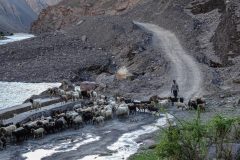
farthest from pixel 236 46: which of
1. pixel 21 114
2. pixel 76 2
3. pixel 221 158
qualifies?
pixel 76 2

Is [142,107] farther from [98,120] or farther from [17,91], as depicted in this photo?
[17,91]

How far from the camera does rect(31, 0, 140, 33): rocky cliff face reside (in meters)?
101

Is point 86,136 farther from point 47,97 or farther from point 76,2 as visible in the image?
point 76,2

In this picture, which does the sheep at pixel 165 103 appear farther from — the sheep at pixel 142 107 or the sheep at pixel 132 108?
the sheep at pixel 132 108

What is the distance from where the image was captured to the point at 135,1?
97125 millimetres

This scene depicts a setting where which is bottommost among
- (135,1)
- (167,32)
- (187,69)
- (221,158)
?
(221,158)

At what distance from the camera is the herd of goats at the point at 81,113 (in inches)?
1007

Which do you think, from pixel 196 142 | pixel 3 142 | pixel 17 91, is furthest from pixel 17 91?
pixel 196 142

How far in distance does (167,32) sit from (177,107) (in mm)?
30405

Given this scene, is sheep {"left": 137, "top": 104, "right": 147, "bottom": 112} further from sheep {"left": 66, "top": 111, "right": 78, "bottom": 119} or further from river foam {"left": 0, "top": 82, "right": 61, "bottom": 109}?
river foam {"left": 0, "top": 82, "right": 61, "bottom": 109}

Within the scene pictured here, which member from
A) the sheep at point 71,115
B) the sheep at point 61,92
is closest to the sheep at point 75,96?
the sheep at point 61,92

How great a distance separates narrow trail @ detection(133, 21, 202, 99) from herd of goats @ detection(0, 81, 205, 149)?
13.6 ft

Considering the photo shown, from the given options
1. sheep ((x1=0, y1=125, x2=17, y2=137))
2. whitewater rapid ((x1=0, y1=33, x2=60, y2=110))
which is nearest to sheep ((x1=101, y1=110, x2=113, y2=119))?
sheep ((x1=0, y1=125, x2=17, y2=137))

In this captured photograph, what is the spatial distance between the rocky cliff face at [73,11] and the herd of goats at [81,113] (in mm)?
62876
